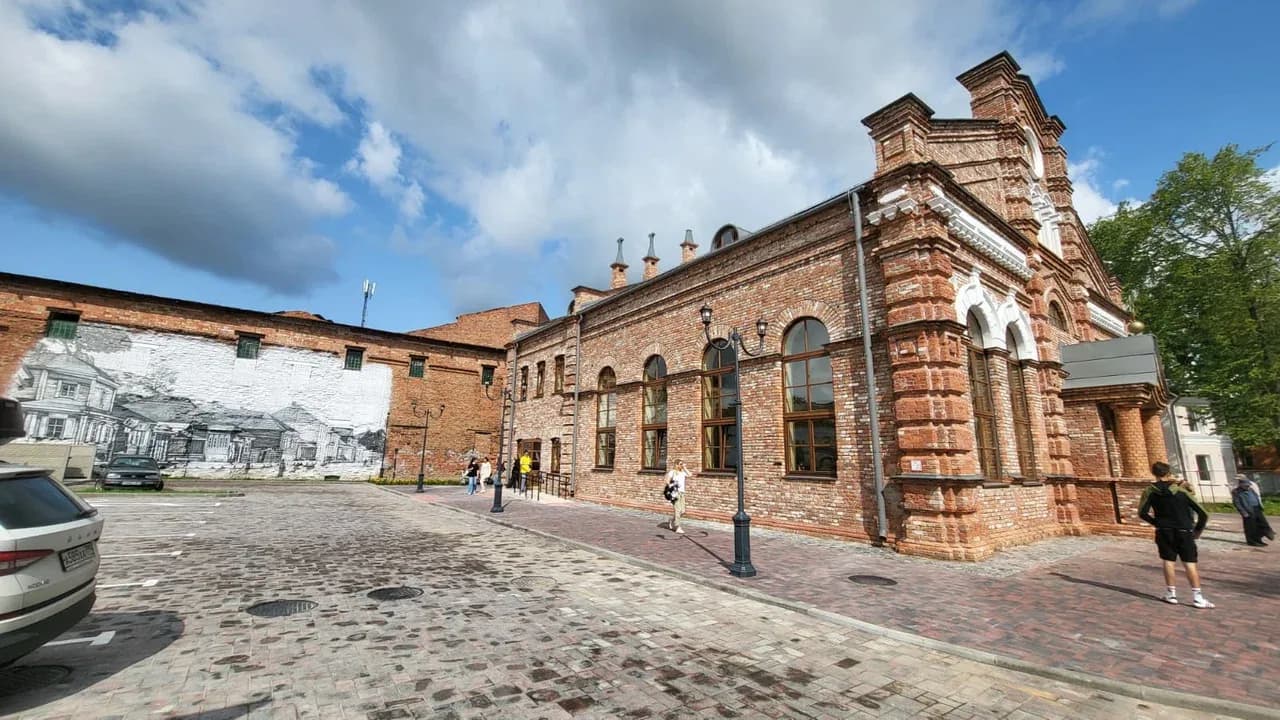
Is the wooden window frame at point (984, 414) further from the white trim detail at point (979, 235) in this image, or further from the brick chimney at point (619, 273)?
the brick chimney at point (619, 273)

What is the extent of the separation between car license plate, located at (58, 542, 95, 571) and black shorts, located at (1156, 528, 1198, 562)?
11259 mm

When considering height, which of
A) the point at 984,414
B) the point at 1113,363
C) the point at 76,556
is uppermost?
the point at 1113,363

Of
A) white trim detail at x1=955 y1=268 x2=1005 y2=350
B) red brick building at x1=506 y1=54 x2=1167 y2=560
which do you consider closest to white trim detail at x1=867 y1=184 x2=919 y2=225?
red brick building at x1=506 y1=54 x2=1167 y2=560

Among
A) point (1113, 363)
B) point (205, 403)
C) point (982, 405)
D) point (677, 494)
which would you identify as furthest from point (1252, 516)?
point (205, 403)

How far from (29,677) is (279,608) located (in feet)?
6.50

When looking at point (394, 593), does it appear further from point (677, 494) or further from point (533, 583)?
point (677, 494)

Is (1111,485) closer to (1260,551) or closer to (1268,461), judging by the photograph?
(1260,551)

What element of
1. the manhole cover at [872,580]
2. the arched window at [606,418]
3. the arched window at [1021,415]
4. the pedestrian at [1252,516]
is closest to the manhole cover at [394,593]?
the manhole cover at [872,580]

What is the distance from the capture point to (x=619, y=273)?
2452cm

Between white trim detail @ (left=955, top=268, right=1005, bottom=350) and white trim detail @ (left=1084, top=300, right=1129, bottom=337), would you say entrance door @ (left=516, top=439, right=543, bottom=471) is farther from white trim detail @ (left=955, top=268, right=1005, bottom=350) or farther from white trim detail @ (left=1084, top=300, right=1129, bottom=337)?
white trim detail @ (left=1084, top=300, right=1129, bottom=337)

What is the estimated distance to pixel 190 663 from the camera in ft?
13.7

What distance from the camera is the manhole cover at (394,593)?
624 cm

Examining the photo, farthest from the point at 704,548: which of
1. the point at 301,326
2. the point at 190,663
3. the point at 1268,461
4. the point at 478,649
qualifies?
the point at 1268,461

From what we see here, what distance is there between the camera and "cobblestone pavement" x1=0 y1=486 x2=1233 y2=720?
12.1ft
